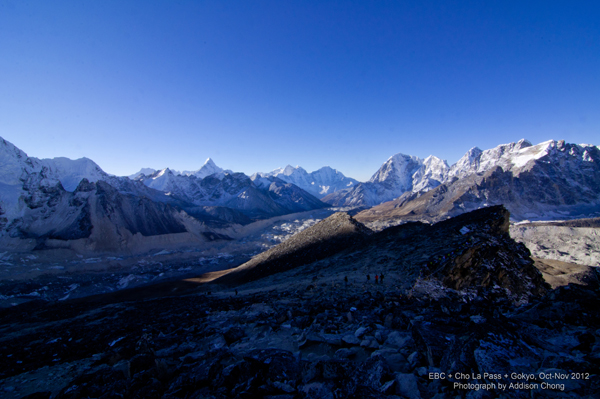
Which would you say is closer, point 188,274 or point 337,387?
point 337,387

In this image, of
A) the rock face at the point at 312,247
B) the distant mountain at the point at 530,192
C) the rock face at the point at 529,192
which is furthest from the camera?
the distant mountain at the point at 530,192

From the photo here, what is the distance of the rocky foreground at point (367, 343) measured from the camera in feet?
13.2

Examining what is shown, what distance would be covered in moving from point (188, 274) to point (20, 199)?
60707mm

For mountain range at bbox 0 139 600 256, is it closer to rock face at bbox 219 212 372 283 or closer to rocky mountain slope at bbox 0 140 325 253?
rocky mountain slope at bbox 0 140 325 253

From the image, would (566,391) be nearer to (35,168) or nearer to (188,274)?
(188,274)

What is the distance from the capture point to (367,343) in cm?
620

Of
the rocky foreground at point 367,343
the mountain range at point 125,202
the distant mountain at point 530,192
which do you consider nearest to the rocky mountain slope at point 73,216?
the mountain range at point 125,202

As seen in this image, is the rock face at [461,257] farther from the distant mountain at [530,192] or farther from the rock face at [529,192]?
the rock face at [529,192]

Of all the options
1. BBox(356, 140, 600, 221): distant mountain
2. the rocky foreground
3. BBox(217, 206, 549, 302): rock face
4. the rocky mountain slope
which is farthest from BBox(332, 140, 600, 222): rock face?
the rocky foreground

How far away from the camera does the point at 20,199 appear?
75.4 m

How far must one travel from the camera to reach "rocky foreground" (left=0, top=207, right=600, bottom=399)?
4035 millimetres

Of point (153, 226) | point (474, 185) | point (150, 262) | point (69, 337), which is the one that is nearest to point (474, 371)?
point (69, 337)

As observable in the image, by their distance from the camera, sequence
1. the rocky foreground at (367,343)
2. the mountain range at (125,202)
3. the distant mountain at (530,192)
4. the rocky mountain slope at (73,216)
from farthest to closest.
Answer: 1. the distant mountain at (530,192)
2. the mountain range at (125,202)
3. the rocky mountain slope at (73,216)
4. the rocky foreground at (367,343)

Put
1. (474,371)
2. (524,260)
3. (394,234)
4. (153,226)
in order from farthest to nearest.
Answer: (153,226)
(394,234)
(524,260)
(474,371)
